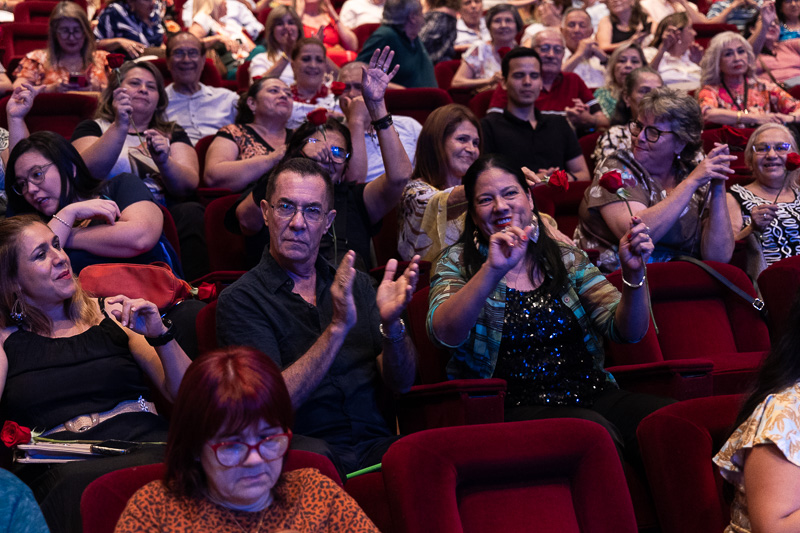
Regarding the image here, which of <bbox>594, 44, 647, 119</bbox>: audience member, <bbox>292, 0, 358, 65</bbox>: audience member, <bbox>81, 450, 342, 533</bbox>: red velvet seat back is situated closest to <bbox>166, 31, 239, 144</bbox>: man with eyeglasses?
<bbox>292, 0, 358, 65</bbox>: audience member

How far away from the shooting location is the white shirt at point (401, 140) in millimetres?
3080

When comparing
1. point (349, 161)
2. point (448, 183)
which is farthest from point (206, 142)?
point (448, 183)

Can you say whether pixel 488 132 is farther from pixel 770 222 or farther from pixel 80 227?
pixel 80 227

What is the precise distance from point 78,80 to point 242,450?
2778 mm

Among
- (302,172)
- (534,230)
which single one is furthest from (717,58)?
(302,172)

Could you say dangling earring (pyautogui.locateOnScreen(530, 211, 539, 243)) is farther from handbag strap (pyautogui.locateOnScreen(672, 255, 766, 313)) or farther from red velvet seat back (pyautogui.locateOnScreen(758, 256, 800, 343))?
red velvet seat back (pyautogui.locateOnScreen(758, 256, 800, 343))

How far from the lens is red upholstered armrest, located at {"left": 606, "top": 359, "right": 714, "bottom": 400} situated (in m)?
1.78

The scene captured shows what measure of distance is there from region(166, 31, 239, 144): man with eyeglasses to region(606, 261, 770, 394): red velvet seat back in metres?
1.98

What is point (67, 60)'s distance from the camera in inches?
142

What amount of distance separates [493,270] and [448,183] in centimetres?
104

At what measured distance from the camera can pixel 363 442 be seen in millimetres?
1703

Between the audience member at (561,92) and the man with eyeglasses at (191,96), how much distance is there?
1333 mm

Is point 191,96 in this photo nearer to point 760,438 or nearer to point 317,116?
point 317,116

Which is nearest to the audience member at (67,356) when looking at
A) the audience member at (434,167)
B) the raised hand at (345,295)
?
the raised hand at (345,295)
